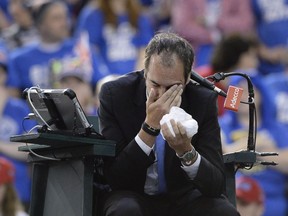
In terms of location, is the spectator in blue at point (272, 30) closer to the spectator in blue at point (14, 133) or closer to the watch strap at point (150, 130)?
the spectator in blue at point (14, 133)

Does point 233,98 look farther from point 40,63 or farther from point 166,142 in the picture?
point 40,63

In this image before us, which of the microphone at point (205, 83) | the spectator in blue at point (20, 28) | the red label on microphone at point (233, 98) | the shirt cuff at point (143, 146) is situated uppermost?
the spectator in blue at point (20, 28)

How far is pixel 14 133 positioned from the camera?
332 inches

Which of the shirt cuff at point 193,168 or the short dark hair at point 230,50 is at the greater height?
the short dark hair at point 230,50

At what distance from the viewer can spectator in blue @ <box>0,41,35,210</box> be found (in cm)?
834

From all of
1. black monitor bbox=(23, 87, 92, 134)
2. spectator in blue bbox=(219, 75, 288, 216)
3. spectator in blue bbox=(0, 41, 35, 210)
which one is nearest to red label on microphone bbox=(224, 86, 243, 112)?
black monitor bbox=(23, 87, 92, 134)

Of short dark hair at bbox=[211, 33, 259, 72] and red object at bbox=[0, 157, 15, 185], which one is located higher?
short dark hair at bbox=[211, 33, 259, 72]

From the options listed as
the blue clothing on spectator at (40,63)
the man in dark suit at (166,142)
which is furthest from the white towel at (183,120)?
the blue clothing on spectator at (40,63)

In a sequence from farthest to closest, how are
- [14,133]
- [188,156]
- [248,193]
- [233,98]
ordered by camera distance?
[14,133] → [248,193] → [233,98] → [188,156]

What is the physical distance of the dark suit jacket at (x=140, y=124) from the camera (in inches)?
199

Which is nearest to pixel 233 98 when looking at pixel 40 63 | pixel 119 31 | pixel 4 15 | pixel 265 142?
pixel 265 142

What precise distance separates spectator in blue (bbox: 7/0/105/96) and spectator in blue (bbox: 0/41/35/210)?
1.04ft

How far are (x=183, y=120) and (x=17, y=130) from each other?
156 inches

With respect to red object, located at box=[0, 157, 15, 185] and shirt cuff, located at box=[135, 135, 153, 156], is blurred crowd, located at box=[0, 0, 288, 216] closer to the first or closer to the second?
red object, located at box=[0, 157, 15, 185]
